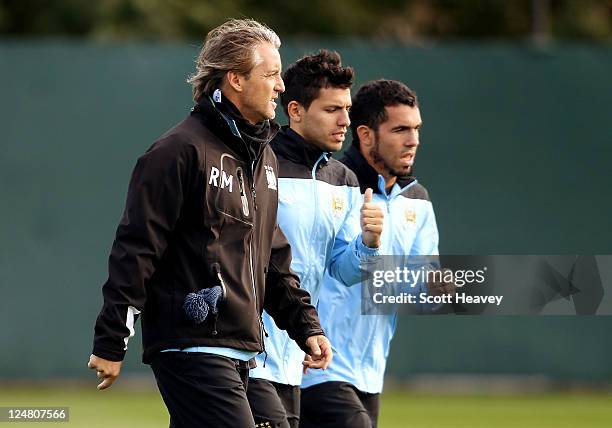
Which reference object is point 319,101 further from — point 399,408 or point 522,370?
point 522,370

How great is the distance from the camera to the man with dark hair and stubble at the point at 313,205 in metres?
6.00

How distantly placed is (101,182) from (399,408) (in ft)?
10.8

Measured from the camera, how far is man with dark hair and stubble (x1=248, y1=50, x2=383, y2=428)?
6.00 m

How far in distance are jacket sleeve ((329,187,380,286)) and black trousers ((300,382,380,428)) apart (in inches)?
20.5

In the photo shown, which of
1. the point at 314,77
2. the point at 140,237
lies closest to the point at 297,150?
the point at 314,77

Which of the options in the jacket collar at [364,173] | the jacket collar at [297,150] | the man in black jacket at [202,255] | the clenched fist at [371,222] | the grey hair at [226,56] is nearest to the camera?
the man in black jacket at [202,255]

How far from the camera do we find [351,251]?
6180 mm

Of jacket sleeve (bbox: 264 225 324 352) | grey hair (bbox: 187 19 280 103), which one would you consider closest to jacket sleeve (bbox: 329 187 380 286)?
jacket sleeve (bbox: 264 225 324 352)

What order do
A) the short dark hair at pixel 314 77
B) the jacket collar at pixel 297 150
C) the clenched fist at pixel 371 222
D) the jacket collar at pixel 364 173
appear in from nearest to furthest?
the clenched fist at pixel 371 222, the jacket collar at pixel 297 150, the short dark hair at pixel 314 77, the jacket collar at pixel 364 173

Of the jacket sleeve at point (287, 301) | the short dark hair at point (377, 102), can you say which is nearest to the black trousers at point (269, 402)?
the jacket sleeve at point (287, 301)

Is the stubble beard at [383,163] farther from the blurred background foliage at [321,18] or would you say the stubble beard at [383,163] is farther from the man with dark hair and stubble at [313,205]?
the blurred background foliage at [321,18]

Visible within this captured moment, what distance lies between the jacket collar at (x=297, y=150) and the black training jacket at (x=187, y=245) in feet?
3.67

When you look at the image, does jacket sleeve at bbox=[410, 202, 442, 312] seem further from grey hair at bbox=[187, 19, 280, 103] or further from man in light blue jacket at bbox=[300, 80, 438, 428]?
grey hair at bbox=[187, 19, 280, 103]

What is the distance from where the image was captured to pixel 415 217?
7008mm
